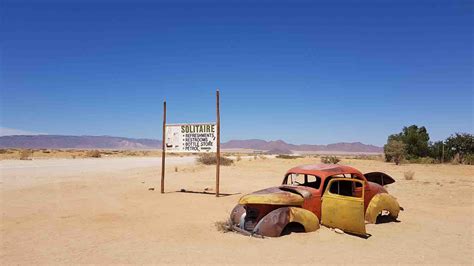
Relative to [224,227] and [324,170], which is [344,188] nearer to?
[324,170]

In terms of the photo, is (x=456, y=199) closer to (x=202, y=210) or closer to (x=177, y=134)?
(x=202, y=210)

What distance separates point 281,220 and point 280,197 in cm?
50

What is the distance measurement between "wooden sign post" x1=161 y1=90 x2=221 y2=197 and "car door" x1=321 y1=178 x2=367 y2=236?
6.20 m

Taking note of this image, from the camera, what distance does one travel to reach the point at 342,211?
8195 millimetres

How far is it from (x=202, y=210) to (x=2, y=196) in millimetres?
7504

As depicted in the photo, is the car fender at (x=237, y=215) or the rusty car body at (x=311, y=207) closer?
the rusty car body at (x=311, y=207)

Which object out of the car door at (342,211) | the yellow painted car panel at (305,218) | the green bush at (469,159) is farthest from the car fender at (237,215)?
the green bush at (469,159)

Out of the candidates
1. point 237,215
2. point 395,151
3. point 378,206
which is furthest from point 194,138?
point 395,151

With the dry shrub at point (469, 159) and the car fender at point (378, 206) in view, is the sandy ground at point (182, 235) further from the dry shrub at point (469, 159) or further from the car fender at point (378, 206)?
the dry shrub at point (469, 159)

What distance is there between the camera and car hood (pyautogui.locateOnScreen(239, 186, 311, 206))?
8109 millimetres

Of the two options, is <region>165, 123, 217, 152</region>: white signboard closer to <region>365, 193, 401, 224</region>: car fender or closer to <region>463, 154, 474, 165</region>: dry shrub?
<region>365, 193, 401, 224</region>: car fender

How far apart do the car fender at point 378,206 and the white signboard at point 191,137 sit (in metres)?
6.61

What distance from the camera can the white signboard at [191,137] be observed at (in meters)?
14.6

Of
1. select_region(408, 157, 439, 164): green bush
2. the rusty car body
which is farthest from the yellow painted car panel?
select_region(408, 157, 439, 164): green bush
